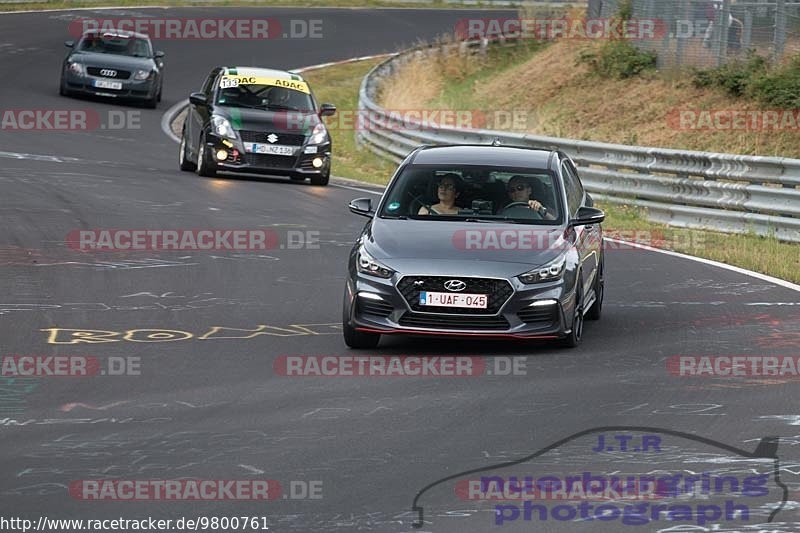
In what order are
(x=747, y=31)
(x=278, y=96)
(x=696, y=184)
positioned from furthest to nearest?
(x=747, y=31), (x=278, y=96), (x=696, y=184)

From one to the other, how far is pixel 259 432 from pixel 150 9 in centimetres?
4673

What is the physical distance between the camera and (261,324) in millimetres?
12789

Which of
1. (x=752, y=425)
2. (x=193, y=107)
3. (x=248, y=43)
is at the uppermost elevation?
(x=752, y=425)

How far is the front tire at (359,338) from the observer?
11.7m

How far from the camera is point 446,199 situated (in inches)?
493

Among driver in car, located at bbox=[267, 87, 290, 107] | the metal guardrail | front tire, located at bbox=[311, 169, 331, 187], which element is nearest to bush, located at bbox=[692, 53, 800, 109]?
the metal guardrail

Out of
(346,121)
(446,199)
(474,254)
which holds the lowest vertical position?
(346,121)

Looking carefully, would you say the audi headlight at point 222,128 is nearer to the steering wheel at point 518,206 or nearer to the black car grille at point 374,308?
the steering wheel at point 518,206

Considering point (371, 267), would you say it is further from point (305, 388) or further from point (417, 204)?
point (305, 388)

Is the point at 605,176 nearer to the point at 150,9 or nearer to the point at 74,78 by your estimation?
the point at 74,78

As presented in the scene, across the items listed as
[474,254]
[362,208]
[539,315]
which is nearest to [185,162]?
[362,208]

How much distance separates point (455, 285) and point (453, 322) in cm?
26

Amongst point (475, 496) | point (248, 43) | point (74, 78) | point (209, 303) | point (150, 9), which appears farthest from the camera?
point (150, 9)

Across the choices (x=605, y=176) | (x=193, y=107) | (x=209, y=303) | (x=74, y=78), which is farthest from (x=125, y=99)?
(x=209, y=303)
